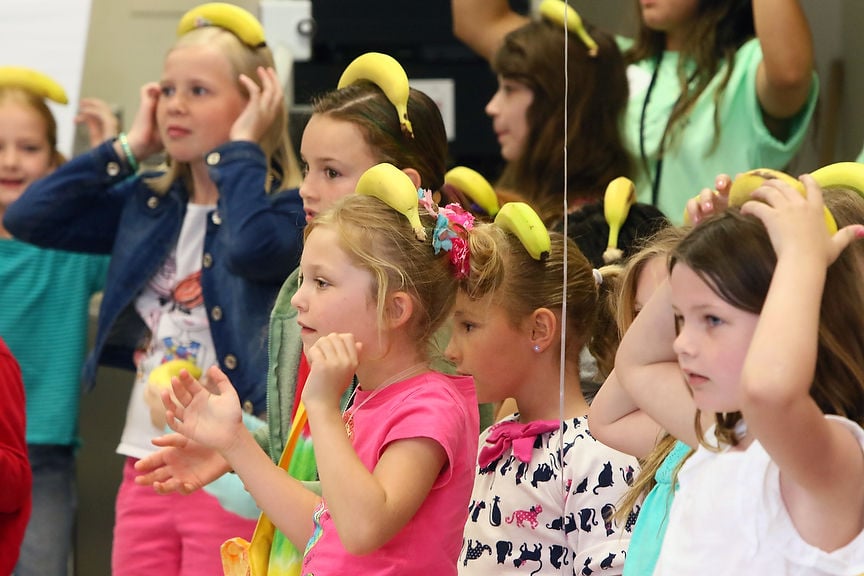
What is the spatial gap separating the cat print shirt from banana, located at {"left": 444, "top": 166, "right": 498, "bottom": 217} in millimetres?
378

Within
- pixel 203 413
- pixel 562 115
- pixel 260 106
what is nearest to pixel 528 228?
pixel 562 115

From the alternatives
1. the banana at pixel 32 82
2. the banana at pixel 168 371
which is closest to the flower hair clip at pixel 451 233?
the banana at pixel 168 371

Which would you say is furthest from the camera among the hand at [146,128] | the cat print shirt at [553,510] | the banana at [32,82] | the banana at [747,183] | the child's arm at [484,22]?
the banana at [32,82]

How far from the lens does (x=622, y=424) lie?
1.30 m

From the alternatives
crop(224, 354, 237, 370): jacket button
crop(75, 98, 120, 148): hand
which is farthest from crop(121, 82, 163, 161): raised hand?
crop(224, 354, 237, 370): jacket button

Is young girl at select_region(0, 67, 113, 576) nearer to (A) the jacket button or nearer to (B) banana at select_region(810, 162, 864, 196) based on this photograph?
(A) the jacket button

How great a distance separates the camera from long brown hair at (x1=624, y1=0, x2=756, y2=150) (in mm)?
1371

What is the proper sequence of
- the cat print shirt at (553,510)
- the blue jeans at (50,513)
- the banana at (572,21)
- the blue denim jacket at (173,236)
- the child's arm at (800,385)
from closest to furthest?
the child's arm at (800,385) < the cat print shirt at (553,510) < the banana at (572,21) < the blue denim jacket at (173,236) < the blue jeans at (50,513)

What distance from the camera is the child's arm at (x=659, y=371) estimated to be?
1.18 m

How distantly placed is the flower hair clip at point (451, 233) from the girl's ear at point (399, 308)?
0.20ft

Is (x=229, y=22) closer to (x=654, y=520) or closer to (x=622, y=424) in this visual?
(x=622, y=424)

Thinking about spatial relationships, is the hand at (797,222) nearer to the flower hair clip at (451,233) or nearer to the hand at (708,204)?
the hand at (708,204)

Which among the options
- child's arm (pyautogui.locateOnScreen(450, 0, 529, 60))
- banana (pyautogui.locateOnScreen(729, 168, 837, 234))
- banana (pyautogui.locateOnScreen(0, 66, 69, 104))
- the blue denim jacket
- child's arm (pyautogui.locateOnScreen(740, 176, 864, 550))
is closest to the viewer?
child's arm (pyautogui.locateOnScreen(740, 176, 864, 550))

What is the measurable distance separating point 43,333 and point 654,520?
146 centimetres
